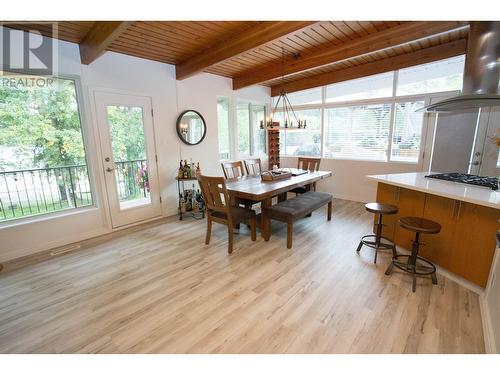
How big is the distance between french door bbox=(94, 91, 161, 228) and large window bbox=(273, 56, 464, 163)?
→ 366cm

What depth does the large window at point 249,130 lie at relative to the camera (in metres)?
5.51

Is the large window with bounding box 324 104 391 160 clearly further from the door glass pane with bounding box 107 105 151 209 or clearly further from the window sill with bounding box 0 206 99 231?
the window sill with bounding box 0 206 99 231

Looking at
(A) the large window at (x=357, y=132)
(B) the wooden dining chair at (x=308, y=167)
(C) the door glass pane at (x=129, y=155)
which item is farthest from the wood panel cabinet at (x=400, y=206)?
(C) the door glass pane at (x=129, y=155)

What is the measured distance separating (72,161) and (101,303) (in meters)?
2.21

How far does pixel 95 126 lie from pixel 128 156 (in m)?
0.61

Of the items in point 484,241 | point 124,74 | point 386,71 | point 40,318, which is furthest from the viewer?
point 386,71

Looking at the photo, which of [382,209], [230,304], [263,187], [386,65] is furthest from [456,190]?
[386,65]

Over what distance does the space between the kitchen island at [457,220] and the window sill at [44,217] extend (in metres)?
4.04

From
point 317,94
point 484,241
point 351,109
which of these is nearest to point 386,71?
point 351,109

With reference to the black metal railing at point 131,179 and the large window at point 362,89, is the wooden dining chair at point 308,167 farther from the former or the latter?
the black metal railing at point 131,179

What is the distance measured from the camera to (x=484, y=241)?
6.52ft

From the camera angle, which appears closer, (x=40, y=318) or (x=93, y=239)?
(x=40, y=318)

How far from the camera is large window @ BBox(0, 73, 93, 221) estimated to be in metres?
2.75

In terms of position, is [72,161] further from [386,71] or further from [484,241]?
[386,71]
